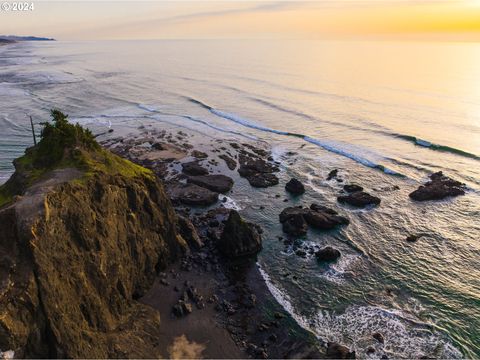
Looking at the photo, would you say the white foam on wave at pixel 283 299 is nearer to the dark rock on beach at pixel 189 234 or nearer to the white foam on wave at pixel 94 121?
the dark rock on beach at pixel 189 234

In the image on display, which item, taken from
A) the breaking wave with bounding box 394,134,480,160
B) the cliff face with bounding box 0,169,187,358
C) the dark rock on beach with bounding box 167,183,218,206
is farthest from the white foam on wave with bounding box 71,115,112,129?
the breaking wave with bounding box 394,134,480,160

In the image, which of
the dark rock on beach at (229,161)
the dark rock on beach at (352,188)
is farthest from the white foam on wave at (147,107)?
the dark rock on beach at (352,188)

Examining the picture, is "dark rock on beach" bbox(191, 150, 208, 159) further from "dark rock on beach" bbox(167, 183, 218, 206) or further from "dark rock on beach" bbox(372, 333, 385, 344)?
"dark rock on beach" bbox(372, 333, 385, 344)

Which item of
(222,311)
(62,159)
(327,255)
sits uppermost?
(62,159)

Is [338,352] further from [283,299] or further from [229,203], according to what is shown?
[229,203]

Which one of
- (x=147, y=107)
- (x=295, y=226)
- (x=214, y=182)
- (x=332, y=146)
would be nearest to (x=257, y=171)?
(x=214, y=182)
